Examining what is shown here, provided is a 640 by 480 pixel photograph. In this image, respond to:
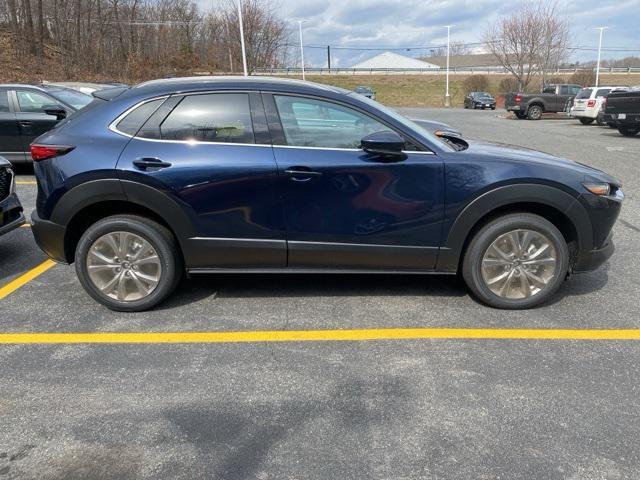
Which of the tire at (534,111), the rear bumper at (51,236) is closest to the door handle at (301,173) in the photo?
the rear bumper at (51,236)

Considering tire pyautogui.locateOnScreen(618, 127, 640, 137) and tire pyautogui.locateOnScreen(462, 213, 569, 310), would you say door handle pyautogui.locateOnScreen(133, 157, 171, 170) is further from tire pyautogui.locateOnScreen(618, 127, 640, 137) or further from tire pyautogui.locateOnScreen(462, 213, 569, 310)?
tire pyautogui.locateOnScreen(618, 127, 640, 137)

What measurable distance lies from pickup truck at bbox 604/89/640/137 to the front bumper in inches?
663

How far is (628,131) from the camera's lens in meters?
16.6

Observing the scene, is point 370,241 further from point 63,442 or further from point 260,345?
point 63,442

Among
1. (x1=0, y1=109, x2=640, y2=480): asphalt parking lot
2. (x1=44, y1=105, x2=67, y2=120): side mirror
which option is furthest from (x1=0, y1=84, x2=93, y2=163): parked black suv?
(x1=0, y1=109, x2=640, y2=480): asphalt parking lot

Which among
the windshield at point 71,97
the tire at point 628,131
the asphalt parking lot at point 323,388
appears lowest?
the asphalt parking lot at point 323,388

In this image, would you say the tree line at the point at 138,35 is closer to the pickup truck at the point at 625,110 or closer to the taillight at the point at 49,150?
the pickup truck at the point at 625,110

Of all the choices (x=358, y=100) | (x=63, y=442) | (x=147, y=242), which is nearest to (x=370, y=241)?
(x=358, y=100)

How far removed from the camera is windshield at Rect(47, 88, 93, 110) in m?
9.16

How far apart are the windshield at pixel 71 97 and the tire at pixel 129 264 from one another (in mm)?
6622

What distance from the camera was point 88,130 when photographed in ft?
11.8

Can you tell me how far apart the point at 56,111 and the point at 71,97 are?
1223 millimetres

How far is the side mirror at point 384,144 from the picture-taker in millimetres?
3404

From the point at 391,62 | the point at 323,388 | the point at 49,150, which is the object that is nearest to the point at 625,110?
the point at 323,388
